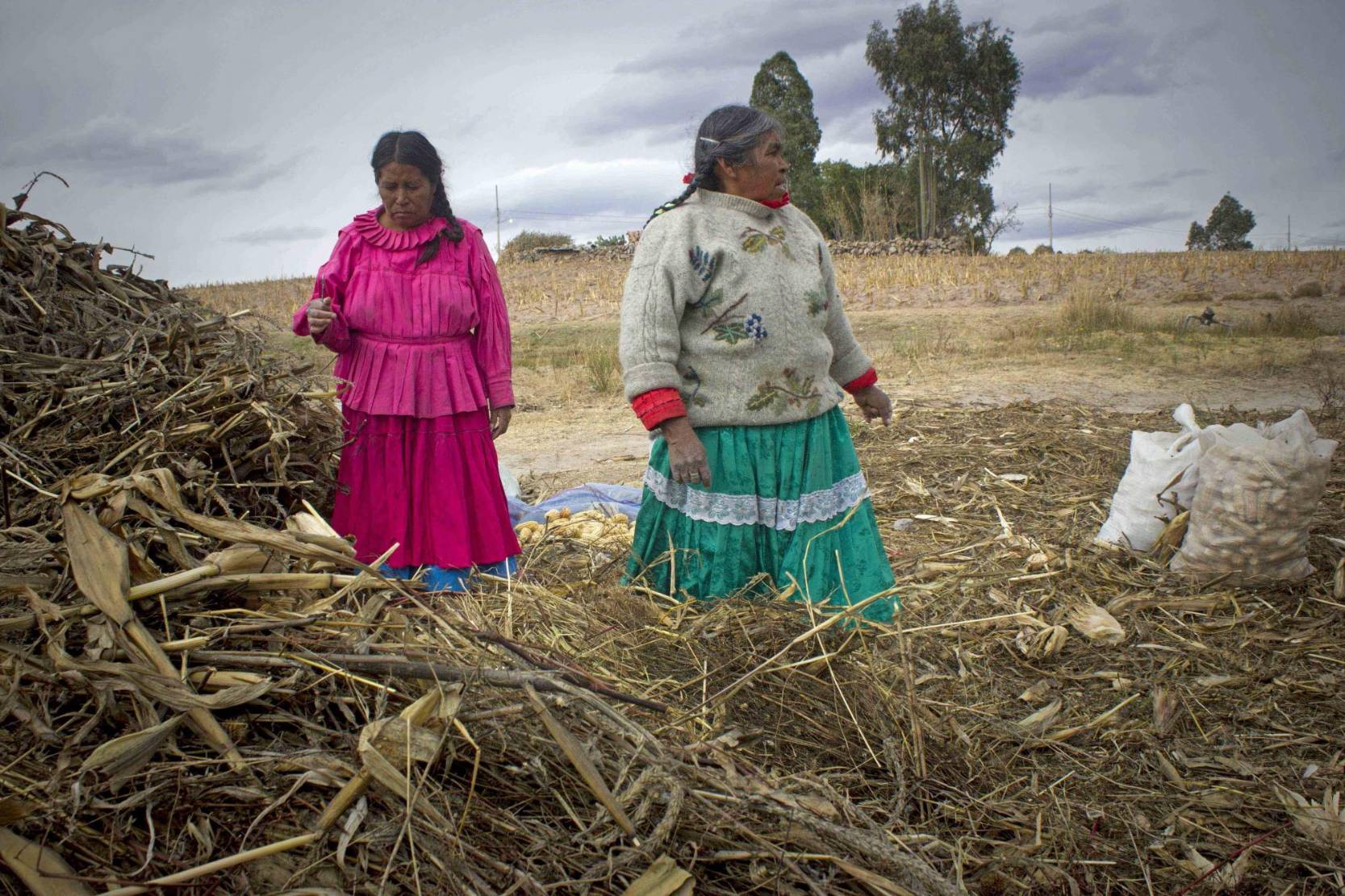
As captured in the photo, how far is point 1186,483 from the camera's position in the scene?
352cm

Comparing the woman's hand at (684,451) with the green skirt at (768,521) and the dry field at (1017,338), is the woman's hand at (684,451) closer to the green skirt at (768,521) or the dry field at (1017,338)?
the green skirt at (768,521)

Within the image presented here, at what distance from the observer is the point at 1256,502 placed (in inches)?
123

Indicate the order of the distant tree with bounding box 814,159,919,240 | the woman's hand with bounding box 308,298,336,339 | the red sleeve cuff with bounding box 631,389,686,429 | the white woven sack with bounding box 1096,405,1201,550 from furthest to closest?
the distant tree with bounding box 814,159,919,240 → the white woven sack with bounding box 1096,405,1201,550 → the woman's hand with bounding box 308,298,336,339 → the red sleeve cuff with bounding box 631,389,686,429

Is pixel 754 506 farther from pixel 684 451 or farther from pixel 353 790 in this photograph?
pixel 353 790

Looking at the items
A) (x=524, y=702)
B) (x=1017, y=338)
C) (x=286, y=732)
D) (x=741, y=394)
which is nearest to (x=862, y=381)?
(x=741, y=394)

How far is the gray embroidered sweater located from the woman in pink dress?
2.81 feet

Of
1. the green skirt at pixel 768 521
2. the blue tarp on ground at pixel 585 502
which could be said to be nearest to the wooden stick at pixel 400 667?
the green skirt at pixel 768 521

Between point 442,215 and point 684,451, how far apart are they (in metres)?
1.39

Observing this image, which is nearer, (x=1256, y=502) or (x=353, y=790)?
(x=353, y=790)

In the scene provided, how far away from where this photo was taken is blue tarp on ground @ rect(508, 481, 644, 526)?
461 cm

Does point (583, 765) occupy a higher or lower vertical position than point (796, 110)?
lower

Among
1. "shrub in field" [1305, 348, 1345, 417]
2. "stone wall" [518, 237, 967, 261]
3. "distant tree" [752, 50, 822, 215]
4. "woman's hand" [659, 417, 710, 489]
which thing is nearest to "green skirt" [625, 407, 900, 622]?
"woman's hand" [659, 417, 710, 489]

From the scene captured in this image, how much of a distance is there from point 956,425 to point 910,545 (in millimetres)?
2348

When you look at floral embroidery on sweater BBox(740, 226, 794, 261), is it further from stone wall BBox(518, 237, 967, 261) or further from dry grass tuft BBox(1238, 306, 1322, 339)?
stone wall BBox(518, 237, 967, 261)
